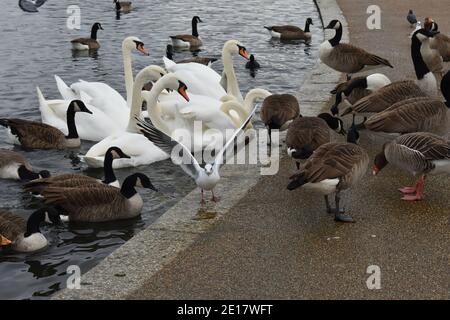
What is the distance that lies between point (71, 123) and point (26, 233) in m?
3.66

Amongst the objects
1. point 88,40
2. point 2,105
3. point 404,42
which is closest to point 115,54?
point 88,40

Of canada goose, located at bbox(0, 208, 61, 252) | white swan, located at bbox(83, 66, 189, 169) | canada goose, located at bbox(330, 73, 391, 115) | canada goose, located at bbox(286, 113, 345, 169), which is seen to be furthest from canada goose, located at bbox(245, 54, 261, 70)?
canada goose, located at bbox(0, 208, 61, 252)

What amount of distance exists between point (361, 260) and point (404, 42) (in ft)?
34.0

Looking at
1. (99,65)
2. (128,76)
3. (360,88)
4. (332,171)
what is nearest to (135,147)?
(128,76)

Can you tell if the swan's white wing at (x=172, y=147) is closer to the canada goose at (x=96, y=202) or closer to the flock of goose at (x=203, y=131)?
the flock of goose at (x=203, y=131)

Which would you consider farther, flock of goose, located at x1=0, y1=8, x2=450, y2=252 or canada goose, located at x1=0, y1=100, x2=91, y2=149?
canada goose, located at x1=0, y1=100, x2=91, y2=149

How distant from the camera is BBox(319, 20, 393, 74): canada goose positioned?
1166 cm

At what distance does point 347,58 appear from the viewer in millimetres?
11852

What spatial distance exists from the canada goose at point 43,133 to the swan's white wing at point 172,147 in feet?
8.07

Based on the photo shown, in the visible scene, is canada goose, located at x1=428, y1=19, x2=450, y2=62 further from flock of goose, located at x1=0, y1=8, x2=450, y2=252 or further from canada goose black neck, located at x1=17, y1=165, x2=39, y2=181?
canada goose black neck, located at x1=17, y1=165, x2=39, y2=181

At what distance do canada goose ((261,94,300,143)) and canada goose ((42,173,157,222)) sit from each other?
6.58 feet

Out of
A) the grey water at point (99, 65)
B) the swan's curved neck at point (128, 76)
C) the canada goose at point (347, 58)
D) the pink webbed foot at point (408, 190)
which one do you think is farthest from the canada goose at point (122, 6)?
the pink webbed foot at point (408, 190)

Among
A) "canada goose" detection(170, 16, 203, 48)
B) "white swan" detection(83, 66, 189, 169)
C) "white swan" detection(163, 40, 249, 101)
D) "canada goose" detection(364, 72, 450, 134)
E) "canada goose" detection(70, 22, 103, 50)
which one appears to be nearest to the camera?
"canada goose" detection(364, 72, 450, 134)
